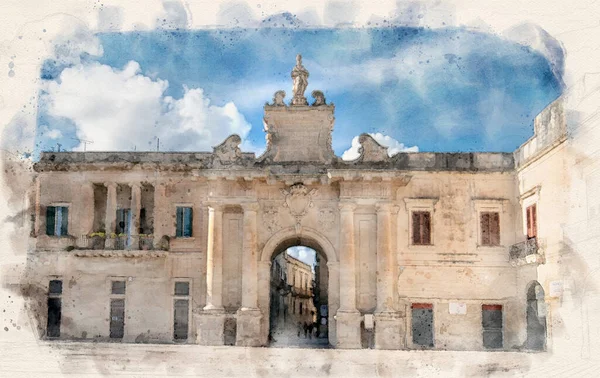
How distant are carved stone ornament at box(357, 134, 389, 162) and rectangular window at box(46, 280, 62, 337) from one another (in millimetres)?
13198

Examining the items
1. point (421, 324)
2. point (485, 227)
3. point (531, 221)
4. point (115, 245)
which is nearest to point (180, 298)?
point (115, 245)

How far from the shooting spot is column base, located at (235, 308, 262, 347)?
92.2 ft

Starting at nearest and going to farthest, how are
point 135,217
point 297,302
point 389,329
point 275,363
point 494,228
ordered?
point 275,363
point 389,329
point 494,228
point 135,217
point 297,302

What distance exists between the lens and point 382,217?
29031mm

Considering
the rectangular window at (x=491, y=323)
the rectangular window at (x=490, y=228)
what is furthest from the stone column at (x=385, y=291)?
the rectangular window at (x=490, y=228)

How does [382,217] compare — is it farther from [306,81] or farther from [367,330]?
[306,81]

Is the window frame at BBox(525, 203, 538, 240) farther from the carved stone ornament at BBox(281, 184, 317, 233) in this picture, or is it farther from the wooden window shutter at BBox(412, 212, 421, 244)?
the carved stone ornament at BBox(281, 184, 317, 233)

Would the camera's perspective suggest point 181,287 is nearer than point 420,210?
No

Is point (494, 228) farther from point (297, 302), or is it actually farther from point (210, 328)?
→ point (297, 302)

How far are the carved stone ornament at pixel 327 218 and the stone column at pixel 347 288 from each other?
51cm

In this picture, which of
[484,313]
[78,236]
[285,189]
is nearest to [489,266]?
[484,313]

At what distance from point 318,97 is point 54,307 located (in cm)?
1350

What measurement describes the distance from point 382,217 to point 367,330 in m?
4.25

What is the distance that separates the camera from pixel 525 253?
27.7 m
